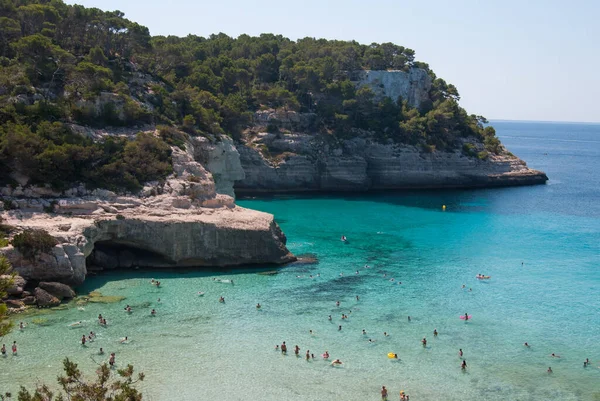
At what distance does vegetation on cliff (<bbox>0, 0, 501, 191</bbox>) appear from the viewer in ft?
152

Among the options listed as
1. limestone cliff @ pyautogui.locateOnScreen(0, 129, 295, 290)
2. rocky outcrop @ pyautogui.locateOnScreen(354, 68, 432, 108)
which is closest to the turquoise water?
limestone cliff @ pyautogui.locateOnScreen(0, 129, 295, 290)

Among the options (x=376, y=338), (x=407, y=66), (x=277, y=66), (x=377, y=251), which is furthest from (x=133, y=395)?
(x=407, y=66)

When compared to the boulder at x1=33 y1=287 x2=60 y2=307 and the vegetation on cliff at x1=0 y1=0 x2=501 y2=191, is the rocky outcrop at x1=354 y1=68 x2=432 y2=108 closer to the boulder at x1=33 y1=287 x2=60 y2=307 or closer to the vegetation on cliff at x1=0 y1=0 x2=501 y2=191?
the vegetation on cliff at x1=0 y1=0 x2=501 y2=191

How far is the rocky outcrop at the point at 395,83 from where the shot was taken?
96.2 meters

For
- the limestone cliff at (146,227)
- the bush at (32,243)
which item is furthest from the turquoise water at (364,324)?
the bush at (32,243)

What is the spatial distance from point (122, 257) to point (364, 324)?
61.8ft

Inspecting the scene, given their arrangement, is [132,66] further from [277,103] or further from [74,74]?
[277,103]

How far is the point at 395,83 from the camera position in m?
97.2

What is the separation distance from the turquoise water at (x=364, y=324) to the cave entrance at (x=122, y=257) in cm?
138

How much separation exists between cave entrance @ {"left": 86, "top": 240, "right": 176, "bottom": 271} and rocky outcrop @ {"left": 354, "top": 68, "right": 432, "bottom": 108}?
59453 mm

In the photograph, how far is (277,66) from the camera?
313ft

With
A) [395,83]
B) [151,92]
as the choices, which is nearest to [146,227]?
[151,92]

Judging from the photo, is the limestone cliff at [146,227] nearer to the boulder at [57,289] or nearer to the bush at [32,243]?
the bush at [32,243]

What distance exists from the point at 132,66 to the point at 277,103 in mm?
26172
